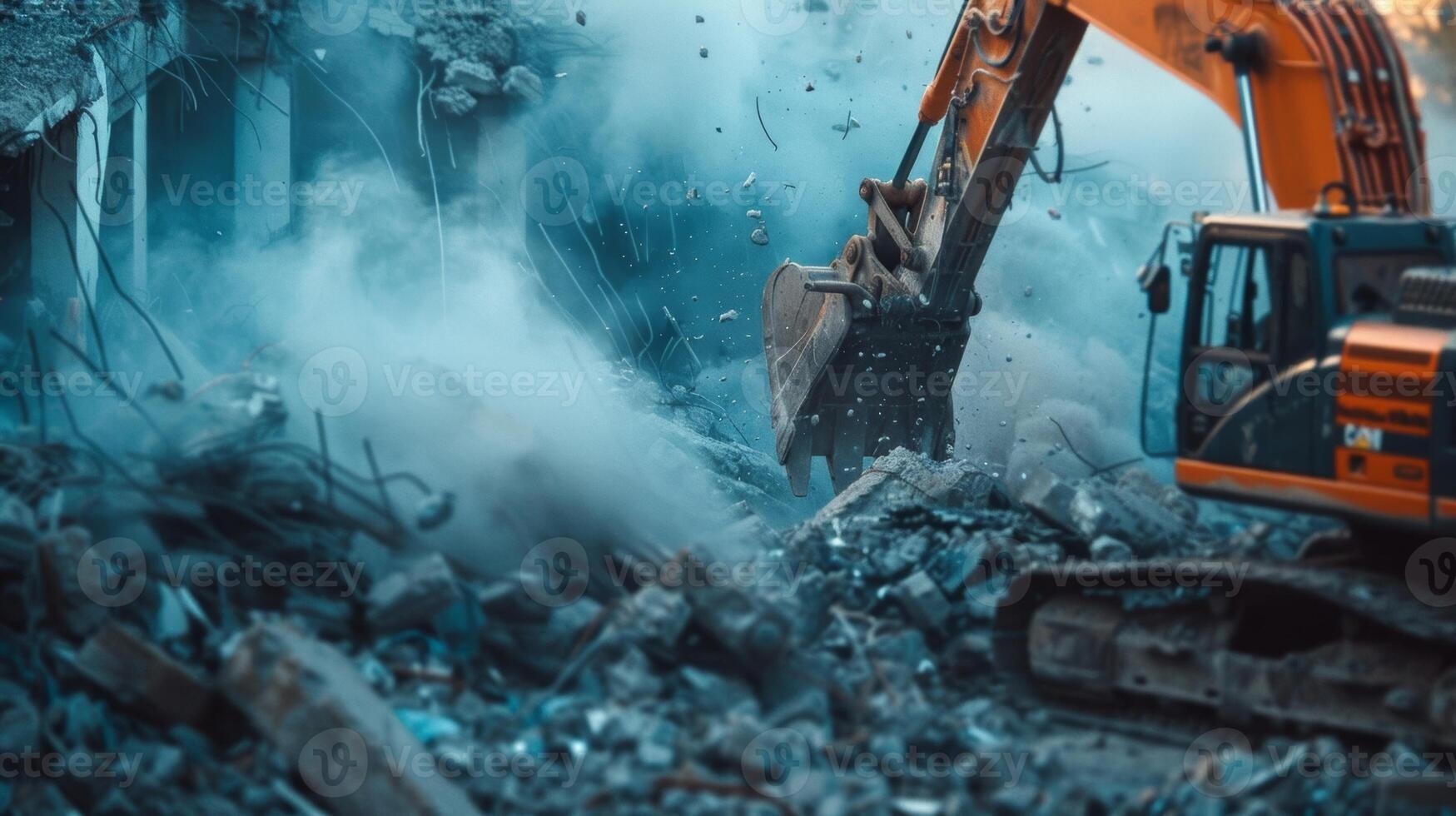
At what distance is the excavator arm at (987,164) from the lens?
5.23 metres

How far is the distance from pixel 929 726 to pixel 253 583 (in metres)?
2.60

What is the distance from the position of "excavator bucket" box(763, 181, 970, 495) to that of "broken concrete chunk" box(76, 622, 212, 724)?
14.8 ft

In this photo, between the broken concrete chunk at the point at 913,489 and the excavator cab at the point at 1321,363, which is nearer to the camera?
the excavator cab at the point at 1321,363

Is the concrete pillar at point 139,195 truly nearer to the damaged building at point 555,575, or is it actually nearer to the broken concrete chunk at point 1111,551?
the damaged building at point 555,575

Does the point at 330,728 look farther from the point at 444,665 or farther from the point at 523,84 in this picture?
the point at 523,84

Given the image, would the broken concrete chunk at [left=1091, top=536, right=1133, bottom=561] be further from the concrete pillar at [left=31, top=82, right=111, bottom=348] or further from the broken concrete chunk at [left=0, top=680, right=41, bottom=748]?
the concrete pillar at [left=31, top=82, right=111, bottom=348]

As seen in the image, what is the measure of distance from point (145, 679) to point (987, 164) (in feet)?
15.8

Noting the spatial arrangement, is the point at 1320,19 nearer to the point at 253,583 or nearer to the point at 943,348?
the point at 943,348

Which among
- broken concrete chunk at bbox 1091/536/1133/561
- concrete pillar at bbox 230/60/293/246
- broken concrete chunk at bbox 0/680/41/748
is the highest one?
concrete pillar at bbox 230/60/293/246

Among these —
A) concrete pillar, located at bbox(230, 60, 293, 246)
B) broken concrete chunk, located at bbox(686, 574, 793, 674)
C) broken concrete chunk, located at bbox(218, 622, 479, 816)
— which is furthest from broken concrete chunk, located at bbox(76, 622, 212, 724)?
concrete pillar, located at bbox(230, 60, 293, 246)

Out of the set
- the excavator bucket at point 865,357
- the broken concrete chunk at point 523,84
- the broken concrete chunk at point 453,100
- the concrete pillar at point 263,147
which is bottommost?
the excavator bucket at point 865,357

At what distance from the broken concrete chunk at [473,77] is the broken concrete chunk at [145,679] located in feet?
29.1

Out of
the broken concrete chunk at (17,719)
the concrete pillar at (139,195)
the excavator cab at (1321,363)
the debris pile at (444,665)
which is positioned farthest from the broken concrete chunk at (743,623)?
the concrete pillar at (139,195)

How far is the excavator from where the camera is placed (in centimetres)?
475
